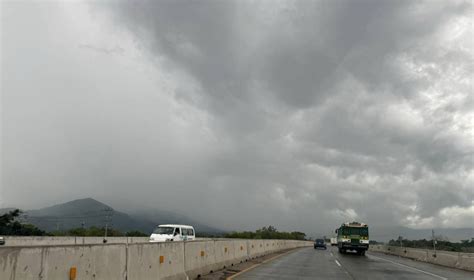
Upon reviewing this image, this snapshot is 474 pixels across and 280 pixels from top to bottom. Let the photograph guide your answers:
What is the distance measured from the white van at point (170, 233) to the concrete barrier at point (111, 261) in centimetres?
957

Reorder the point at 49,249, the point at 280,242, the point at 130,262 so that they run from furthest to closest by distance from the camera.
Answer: the point at 280,242
the point at 130,262
the point at 49,249

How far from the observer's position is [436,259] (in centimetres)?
3112

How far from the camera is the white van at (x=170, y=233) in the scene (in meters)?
26.4

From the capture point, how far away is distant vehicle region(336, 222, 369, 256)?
39406mm

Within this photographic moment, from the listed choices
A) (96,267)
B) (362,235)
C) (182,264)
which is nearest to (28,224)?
(362,235)

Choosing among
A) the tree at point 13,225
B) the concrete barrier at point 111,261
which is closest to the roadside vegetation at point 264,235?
the tree at point 13,225

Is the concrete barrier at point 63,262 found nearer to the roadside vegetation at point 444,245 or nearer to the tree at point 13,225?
the roadside vegetation at point 444,245

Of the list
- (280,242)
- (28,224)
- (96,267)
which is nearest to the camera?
(96,267)

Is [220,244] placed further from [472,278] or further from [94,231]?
[94,231]

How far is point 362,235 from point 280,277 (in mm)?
25519

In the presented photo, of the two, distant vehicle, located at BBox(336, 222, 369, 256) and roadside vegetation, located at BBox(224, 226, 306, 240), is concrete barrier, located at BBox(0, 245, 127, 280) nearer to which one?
distant vehicle, located at BBox(336, 222, 369, 256)

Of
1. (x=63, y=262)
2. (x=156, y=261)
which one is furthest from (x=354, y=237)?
(x=63, y=262)

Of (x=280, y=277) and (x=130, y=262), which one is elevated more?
(x=130, y=262)

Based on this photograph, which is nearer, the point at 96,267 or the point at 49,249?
the point at 49,249
